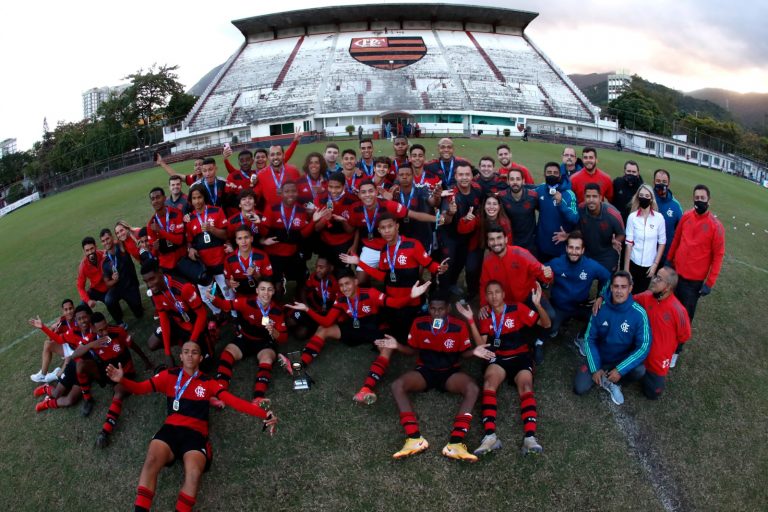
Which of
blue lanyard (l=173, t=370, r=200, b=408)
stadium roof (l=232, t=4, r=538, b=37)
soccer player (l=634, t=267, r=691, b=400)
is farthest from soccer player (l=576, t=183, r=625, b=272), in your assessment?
stadium roof (l=232, t=4, r=538, b=37)

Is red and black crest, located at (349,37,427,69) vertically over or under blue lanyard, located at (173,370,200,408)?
over

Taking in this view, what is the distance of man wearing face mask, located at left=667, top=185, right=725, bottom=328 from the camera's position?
221 inches

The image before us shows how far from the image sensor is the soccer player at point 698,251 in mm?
5621

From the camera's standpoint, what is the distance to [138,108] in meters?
44.6

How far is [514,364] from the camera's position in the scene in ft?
16.1

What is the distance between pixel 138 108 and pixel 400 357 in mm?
48522

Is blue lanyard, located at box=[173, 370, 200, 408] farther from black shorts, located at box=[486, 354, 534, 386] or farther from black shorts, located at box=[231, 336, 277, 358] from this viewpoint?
black shorts, located at box=[486, 354, 534, 386]

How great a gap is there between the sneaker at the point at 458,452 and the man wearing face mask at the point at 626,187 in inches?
178

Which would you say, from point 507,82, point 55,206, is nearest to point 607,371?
point 55,206

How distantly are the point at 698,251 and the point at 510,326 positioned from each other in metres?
2.82

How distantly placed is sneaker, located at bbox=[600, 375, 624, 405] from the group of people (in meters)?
0.01

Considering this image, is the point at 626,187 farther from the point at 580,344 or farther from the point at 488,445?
the point at 488,445

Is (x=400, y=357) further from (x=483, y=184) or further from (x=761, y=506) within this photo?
(x=761, y=506)

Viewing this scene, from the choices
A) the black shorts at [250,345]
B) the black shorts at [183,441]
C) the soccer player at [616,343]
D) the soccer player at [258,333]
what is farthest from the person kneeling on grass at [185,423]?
the soccer player at [616,343]
